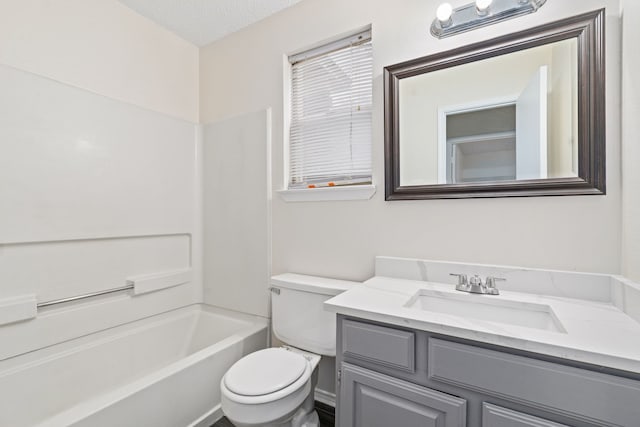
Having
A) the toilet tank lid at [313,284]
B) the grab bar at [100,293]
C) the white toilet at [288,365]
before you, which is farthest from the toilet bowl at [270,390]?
the grab bar at [100,293]

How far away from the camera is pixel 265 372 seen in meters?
1.35

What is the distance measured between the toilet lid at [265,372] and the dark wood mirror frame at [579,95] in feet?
3.38

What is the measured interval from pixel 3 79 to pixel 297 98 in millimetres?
1476

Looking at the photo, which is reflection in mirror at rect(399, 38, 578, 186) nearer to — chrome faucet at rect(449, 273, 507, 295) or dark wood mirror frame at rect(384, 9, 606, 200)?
dark wood mirror frame at rect(384, 9, 606, 200)

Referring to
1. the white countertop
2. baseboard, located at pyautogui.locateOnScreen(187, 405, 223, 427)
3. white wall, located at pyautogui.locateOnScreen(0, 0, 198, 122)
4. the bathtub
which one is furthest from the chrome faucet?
Answer: white wall, located at pyautogui.locateOnScreen(0, 0, 198, 122)

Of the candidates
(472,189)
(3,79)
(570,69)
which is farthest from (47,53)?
(570,69)

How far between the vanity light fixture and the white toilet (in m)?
1.32

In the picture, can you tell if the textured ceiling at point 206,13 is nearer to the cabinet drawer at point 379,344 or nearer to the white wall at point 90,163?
the white wall at point 90,163

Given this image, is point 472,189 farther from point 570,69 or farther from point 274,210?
point 274,210

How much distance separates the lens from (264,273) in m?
2.04

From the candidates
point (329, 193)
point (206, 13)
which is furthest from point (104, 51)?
point (329, 193)

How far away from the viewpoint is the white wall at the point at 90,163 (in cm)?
149

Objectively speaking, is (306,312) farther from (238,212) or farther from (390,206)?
(238,212)

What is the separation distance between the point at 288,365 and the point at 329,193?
0.93 metres
